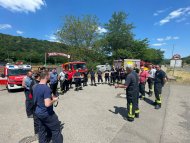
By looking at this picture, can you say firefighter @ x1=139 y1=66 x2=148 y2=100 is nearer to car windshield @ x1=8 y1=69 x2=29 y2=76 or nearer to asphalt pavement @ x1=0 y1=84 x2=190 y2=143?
asphalt pavement @ x1=0 y1=84 x2=190 y2=143

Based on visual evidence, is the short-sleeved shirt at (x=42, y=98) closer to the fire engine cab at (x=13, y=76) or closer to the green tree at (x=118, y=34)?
the fire engine cab at (x=13, y=76)

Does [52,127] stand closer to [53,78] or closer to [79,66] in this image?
[53,78]

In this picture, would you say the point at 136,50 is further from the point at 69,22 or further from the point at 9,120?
the point at 9,120

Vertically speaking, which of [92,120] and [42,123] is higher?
[42,123]

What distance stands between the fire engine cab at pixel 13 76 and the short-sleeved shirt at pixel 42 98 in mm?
10448

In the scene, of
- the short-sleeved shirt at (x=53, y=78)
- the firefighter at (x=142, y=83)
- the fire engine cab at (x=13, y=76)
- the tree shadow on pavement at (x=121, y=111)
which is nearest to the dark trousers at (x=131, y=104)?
the tree shadow on pavement at (x=121, y=111)

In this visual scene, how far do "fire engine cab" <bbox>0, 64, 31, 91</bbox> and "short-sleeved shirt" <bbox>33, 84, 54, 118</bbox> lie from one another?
34.3ft

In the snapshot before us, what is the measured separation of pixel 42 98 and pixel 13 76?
1110 cm

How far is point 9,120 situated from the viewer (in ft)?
22.9

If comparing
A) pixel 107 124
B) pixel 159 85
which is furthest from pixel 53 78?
pixel 159 85

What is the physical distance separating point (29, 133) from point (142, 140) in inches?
133

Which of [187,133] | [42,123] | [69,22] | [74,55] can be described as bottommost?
[187,133]

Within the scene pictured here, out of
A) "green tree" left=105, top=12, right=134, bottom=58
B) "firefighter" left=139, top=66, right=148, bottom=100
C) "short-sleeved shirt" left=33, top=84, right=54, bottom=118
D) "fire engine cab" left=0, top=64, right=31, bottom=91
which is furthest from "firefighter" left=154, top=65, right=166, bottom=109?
"green tree" left=105, top=12, right=134, bottom=58

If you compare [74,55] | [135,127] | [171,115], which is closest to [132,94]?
[135,127]
